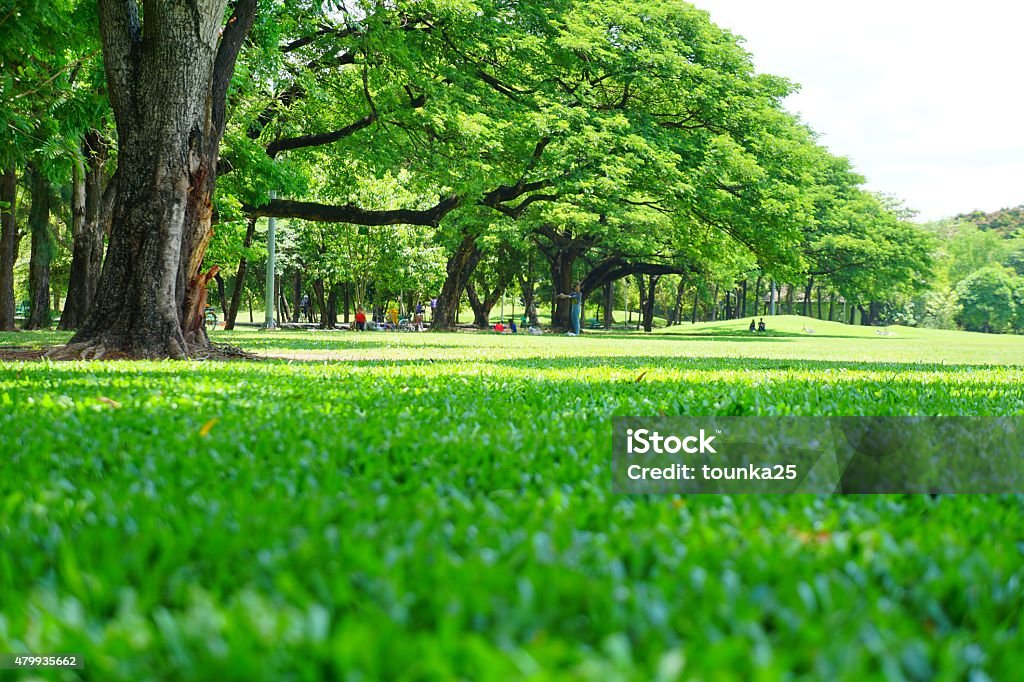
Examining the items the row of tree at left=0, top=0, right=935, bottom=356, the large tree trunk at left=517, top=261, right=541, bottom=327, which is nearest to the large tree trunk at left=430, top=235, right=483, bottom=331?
the row of tree at left=0, top=0, right=935, bottom=356

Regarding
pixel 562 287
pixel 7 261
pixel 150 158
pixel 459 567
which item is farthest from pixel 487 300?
pixel 459 567

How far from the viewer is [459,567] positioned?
1.84 m

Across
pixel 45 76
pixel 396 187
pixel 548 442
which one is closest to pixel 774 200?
pixel 45 76

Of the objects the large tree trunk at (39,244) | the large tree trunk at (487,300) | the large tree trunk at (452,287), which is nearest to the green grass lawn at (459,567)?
the large tree trunk at (39,244)

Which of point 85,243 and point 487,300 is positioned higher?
point 85,243

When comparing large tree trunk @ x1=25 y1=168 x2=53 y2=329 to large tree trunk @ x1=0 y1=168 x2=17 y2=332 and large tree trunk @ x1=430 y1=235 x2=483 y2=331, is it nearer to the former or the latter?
large tree trunk @ x1=0 y1=168 x2=17 y2=332

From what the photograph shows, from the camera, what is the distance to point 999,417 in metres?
4.84

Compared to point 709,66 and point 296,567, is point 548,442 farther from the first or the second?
point 709,66

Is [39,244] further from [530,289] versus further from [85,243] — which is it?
[530,289]

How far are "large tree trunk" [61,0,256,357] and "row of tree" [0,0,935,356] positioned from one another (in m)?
0.03

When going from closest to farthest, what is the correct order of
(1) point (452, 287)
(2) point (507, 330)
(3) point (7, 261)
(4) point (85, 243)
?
(4) point (85, 243), (3) point (7, 261), (1) point (452, 287), (2) point (507, 330)

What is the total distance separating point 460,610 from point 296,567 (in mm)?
535

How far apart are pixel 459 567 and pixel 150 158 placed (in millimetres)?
9484

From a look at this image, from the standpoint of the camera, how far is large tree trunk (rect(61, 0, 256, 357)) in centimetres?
972
